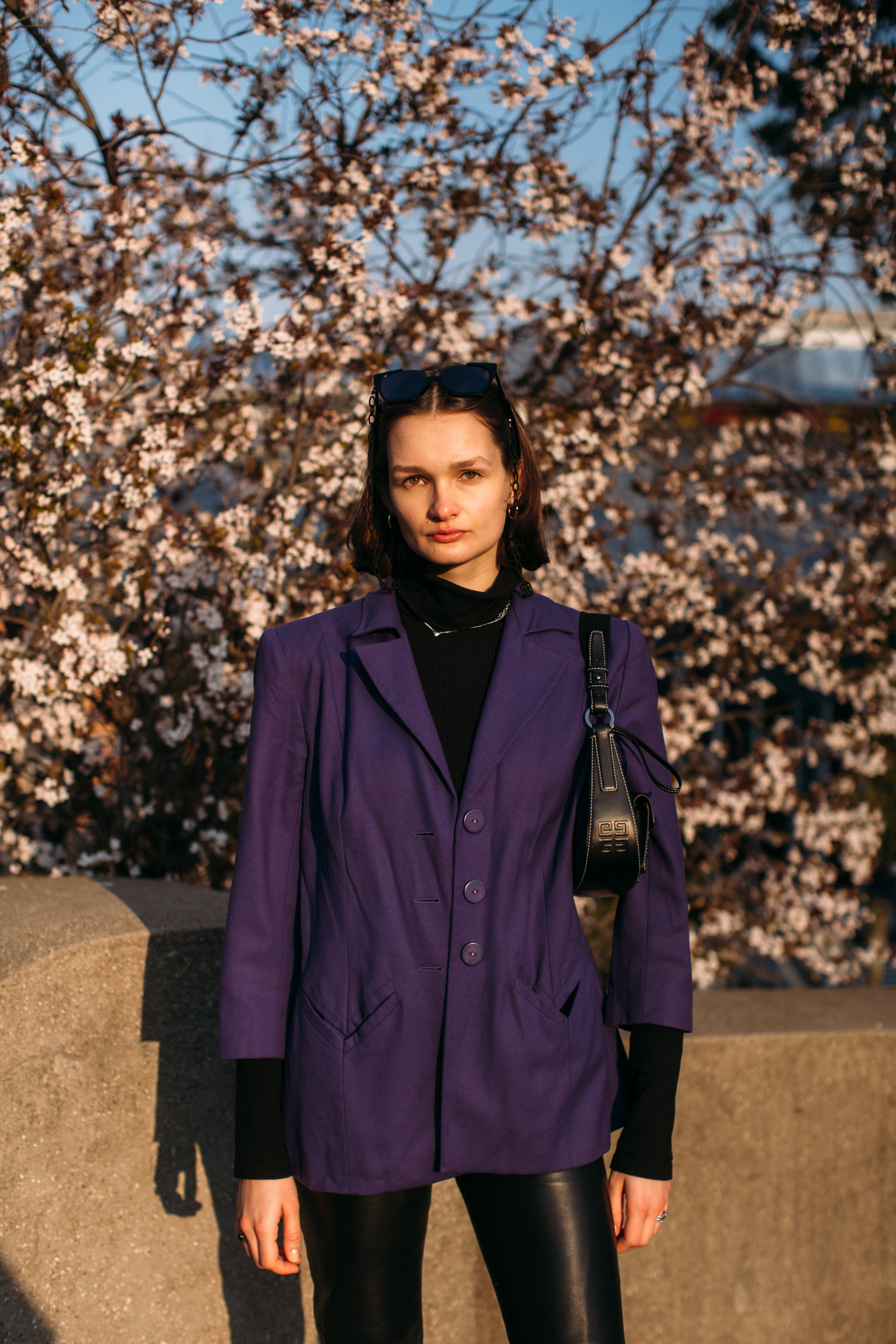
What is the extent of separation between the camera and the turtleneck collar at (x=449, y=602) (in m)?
1.74

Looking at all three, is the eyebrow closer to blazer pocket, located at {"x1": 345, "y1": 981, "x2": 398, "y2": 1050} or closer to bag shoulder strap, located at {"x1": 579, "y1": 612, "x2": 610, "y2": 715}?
bag shoulder strap, located at {"x1": 579, "y1": 612, "x2": 610, "y2": 715}

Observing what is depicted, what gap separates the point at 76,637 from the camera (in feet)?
10.3

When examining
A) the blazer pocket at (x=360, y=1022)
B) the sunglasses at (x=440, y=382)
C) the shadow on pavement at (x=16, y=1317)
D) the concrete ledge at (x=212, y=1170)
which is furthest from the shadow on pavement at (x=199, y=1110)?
Answer: the sunglasses at (x=440, y=382)

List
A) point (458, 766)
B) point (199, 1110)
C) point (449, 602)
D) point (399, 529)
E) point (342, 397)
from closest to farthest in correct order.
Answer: point (458, 766) → point (449, 602) → point (399, 529) → point (199, 1110) → point (342, 397)

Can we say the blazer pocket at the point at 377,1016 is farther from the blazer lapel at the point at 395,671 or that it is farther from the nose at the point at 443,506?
the nose at the point at 443,506

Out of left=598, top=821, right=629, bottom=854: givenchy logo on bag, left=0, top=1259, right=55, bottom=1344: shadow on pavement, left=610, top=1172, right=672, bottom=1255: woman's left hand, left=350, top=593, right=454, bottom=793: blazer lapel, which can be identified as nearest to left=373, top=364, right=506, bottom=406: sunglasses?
left=350, top=593, right=454, bottom=793: blazer lapel

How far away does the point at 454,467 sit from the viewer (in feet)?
5.47

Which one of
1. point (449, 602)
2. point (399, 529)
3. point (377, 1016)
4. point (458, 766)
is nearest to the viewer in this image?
point (377, 1016)

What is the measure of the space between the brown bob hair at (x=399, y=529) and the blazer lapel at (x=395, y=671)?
0.20m

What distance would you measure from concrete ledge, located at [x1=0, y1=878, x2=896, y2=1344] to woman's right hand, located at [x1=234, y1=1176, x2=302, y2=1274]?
564mm

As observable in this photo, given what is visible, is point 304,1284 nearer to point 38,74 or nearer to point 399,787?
point 399,787

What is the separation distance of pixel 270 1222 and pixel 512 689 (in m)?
0.92

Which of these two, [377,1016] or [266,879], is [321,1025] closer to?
[377,1016]

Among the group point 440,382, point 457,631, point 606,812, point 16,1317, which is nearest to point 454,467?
point 440,382
